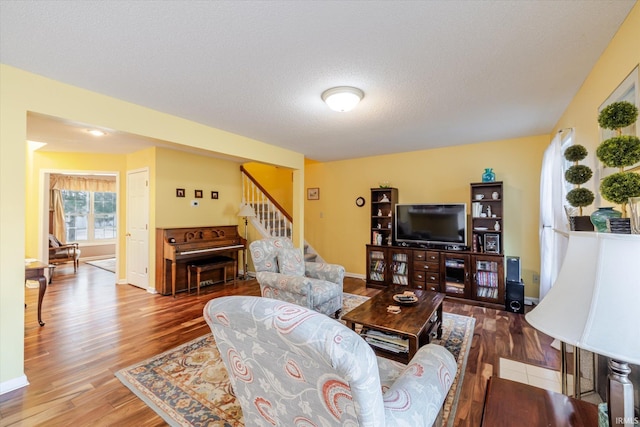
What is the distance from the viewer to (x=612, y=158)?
1158 millimetres

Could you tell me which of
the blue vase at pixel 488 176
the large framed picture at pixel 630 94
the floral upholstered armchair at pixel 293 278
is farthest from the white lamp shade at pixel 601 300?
the blue vase at pixel 488 176

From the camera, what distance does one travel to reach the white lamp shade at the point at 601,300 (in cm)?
67

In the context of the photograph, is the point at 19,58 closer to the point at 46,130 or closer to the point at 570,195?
the point at 46,130

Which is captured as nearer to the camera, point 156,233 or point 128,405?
point 128,405

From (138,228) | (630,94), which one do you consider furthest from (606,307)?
(138,228)

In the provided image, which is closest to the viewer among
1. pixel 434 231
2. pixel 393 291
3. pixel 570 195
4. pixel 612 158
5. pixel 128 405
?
pixel 612 158

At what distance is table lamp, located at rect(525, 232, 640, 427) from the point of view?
26.5 inches

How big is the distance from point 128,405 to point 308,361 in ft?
6.22

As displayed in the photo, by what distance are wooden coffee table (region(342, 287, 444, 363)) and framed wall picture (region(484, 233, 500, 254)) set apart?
1.68 meters

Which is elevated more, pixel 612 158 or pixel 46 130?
pixel 46 130

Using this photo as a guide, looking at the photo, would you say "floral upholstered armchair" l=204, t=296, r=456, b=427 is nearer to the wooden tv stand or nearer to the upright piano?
the wooden tv stand

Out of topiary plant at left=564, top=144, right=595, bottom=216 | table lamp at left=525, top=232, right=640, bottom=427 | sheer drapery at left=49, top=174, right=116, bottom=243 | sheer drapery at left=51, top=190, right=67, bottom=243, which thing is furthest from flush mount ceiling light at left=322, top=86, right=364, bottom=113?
sheer drapery at left=51, top=190, right=67, bottom=243


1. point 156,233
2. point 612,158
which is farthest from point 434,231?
point 156,233

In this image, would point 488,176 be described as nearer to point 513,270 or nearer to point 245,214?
point 513,270
